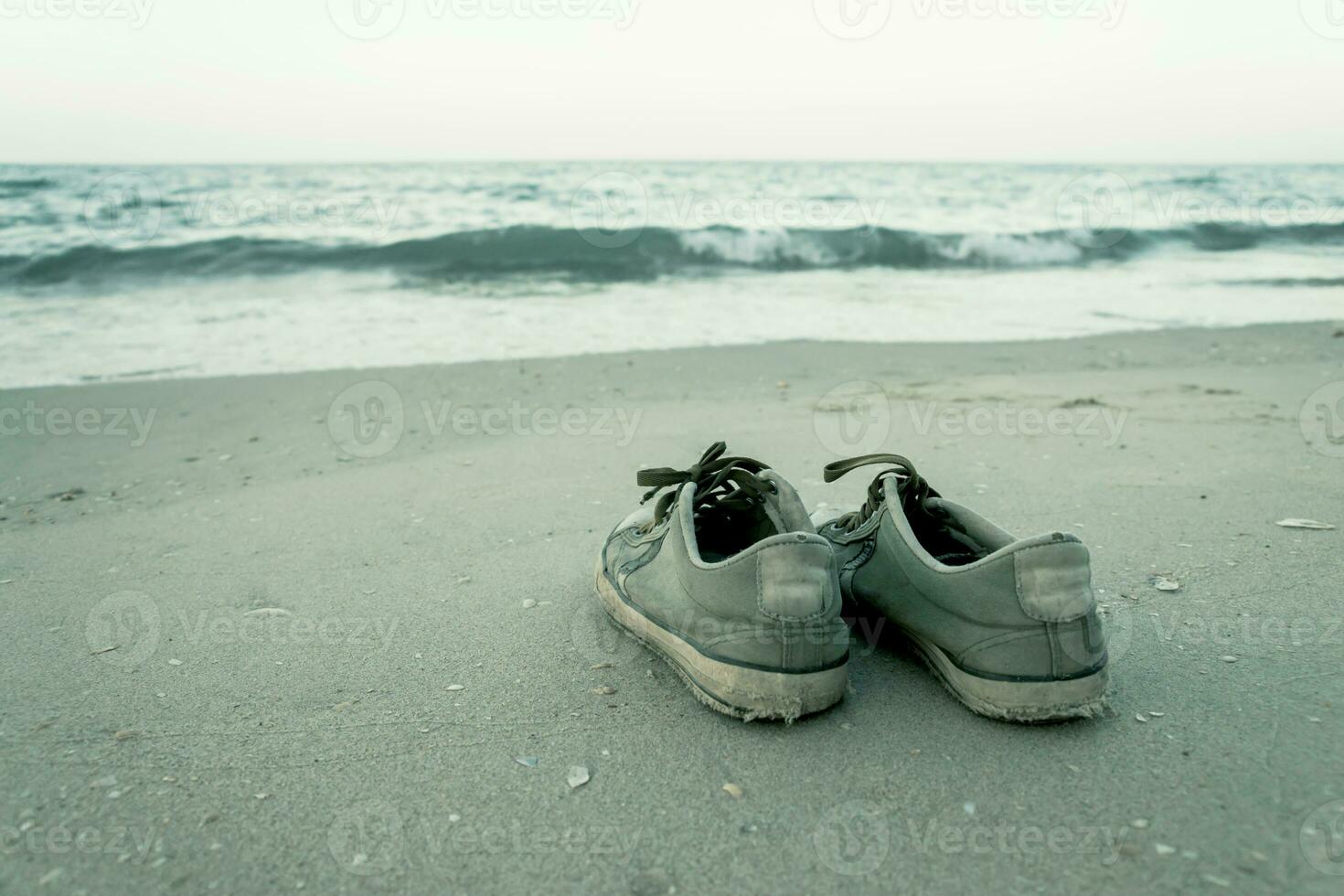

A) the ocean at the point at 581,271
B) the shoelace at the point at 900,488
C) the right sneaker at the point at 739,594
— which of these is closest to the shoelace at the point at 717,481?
the right sneaker at the point at 739,594

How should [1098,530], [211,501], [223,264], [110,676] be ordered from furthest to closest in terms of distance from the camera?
[223,264]
[211,501]
[1098,530]
[110,676]

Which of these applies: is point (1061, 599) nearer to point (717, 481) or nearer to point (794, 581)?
point (794, 581)

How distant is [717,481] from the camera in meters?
1.84

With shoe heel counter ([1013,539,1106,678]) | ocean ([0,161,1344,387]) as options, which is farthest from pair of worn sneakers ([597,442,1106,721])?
ocean ([0,161,1344,387])

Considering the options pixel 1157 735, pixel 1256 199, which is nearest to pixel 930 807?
pixel 1157 735

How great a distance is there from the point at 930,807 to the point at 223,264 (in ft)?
39.0

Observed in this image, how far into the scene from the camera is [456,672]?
1835 mm

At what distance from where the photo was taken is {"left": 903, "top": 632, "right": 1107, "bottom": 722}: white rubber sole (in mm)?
1505

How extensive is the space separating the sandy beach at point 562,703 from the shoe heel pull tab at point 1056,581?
220 mm

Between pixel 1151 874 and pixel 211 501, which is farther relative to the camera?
pixel 211 501

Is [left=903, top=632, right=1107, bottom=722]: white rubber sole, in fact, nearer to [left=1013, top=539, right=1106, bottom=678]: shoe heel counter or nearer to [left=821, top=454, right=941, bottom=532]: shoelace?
[left=1013, top=539, right=1106, bottom=678]: shoe heel counter

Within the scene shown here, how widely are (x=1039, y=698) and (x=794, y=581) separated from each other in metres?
0.46

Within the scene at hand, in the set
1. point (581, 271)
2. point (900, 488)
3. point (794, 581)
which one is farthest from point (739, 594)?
point (581, 271)

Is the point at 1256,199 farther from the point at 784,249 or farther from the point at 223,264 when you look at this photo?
the point at 223,264
